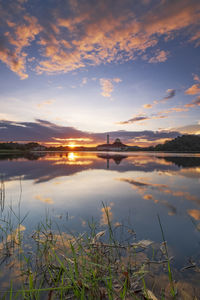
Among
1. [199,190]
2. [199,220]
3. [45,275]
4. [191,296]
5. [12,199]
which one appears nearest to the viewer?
[191,296]

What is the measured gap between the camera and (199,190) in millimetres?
6918

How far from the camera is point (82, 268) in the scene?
81.9 inches

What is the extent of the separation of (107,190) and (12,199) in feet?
13.0

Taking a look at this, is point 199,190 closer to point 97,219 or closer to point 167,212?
point 167,212

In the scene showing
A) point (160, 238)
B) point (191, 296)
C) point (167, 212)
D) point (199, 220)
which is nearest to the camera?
point (191, 296)

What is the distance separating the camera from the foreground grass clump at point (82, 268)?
182 centimetres

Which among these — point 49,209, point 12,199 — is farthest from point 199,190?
point 12,199

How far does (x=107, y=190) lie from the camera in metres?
7.09

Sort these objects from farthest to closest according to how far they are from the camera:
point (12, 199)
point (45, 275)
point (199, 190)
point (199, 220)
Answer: point (199, 190) → point (12, 199) → point (199, 220) → point (45, 275)

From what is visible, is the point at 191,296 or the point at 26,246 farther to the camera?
the point at 26,246

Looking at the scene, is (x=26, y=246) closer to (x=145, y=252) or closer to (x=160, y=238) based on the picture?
(x=145, y=252)

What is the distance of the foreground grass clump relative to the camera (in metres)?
1.82

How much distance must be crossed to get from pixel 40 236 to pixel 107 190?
426cm

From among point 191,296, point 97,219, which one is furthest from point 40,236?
point 191,296
